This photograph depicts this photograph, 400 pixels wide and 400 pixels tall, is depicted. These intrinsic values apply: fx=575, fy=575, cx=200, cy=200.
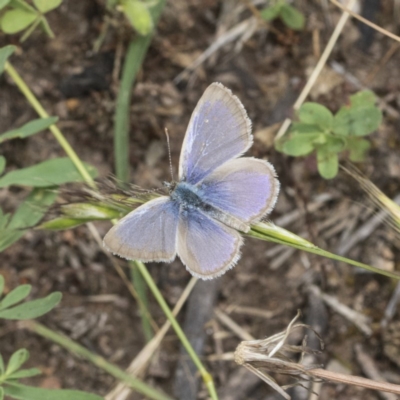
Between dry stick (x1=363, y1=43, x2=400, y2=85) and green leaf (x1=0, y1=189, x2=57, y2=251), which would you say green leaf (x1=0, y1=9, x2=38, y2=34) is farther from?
dry stick (x1=363, y1=43, x2=400, y2=85)

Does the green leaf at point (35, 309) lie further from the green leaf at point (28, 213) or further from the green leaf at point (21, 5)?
the green leaf at point (21, 5)

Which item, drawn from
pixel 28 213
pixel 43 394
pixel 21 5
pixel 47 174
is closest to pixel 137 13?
pixel 21 5

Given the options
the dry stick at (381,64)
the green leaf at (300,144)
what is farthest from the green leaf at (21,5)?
the dry stick at (381,64)

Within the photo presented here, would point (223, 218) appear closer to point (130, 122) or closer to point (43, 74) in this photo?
point (130, 122)

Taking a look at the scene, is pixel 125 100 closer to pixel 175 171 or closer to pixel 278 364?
pixel 175 171

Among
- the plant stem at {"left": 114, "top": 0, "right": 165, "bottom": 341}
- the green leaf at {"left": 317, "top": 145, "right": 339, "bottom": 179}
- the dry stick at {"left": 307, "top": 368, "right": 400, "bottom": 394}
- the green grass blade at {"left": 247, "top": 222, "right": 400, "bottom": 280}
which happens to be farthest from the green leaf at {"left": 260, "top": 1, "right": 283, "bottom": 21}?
the dry stick at {"left": 307, "top": 368, "right": 400, "bottom": 394}

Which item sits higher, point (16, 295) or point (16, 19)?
point (16, 19)
